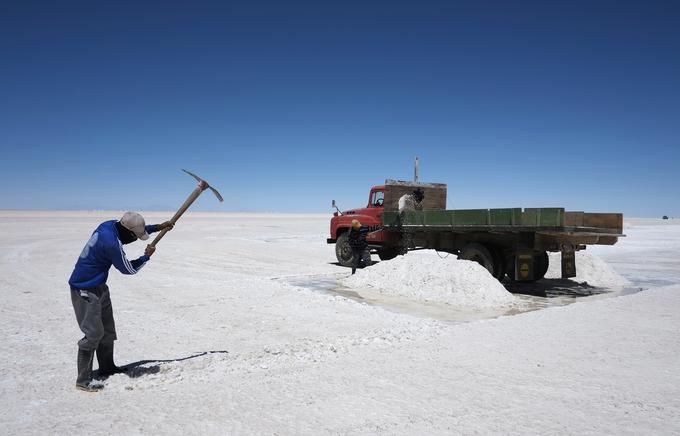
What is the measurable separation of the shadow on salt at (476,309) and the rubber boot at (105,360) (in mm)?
5028

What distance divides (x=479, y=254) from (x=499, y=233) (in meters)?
0.74

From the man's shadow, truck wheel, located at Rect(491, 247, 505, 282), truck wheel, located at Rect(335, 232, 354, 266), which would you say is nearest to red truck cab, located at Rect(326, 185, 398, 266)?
truck wheel, located at Rect(335, 232, 354, 266)

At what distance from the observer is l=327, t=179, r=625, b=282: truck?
32.9 ft

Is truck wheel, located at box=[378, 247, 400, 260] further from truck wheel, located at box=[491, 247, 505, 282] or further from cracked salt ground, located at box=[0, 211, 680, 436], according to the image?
cracked salt ground, located at box=[0, 211, 680, 436]

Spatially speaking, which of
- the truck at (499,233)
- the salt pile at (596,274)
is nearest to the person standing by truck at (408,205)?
the truck at (499,233)

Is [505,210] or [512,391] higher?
[505,210]

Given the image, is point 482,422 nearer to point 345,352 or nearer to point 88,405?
point 345,352

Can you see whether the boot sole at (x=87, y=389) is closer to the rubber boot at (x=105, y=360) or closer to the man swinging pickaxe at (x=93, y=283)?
the man swinging pickaxe at (x=93, y=283)

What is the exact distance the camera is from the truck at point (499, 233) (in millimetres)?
10016

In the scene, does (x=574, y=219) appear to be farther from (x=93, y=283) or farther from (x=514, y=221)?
(x=93, y=283)

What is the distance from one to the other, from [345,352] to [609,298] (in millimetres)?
7048

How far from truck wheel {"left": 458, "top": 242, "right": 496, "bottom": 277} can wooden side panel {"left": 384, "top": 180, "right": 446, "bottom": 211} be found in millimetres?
3401

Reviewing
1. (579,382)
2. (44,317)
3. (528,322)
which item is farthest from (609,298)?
(44,317)

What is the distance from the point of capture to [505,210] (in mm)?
10461
